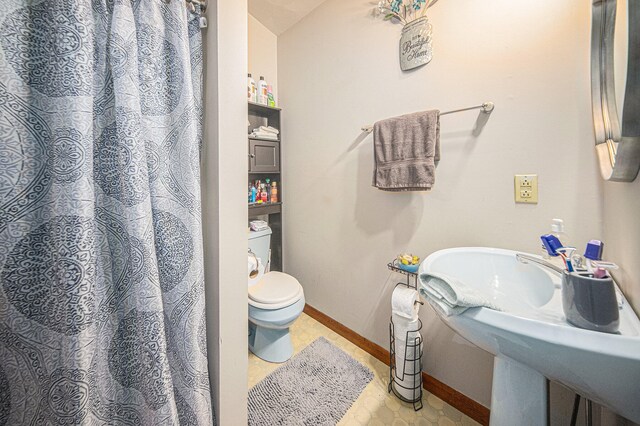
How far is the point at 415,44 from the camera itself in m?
1.27

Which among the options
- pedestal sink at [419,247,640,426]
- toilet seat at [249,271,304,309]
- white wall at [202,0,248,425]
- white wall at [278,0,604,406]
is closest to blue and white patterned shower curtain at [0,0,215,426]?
white wall at [202,0,248,425]

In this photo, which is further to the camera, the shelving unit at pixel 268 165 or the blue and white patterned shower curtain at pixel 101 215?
the shelving unit at pixel 268 165

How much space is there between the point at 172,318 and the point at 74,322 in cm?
24

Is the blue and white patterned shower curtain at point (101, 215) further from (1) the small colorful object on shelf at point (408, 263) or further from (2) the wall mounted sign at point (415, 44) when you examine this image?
(2) the wall mounted sign at point (415, 44)

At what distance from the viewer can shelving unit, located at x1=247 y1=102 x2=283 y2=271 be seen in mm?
1843

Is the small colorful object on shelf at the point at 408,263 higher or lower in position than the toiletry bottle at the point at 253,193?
lower

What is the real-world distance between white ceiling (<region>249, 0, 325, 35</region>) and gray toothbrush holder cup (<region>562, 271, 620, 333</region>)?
7.17 feet

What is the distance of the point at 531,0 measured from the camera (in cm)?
96

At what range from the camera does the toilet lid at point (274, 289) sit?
1429 mm

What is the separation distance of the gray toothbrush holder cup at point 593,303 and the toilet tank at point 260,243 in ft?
5.41

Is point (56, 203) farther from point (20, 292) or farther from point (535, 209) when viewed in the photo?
point (535, 209)

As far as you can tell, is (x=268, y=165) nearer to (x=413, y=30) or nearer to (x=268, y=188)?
(x=268, y=188)

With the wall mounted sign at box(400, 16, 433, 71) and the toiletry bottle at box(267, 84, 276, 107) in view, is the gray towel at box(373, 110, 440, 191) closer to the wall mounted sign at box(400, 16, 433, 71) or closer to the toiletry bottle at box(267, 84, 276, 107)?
the wall mounted sign at box(400, 16, 433, 71)

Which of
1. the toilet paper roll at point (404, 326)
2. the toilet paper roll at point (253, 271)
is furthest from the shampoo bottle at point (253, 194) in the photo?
the toilet paper roll at point (404, 326)
